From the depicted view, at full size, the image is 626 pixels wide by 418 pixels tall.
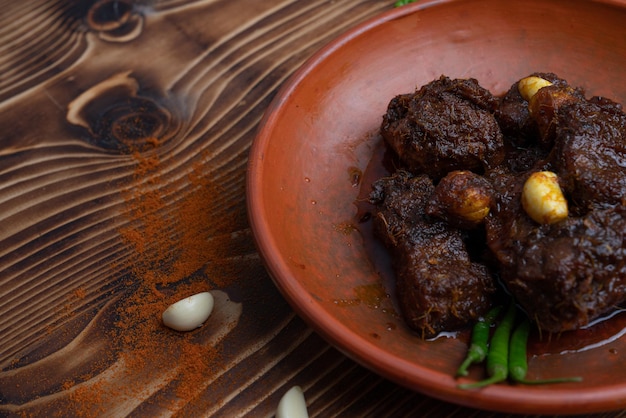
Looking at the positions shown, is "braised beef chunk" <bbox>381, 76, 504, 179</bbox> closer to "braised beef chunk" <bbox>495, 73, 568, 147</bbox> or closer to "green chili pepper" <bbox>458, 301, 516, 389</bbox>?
"braised beef chunk" <bbox>495, 73, 568, 147</bbox>

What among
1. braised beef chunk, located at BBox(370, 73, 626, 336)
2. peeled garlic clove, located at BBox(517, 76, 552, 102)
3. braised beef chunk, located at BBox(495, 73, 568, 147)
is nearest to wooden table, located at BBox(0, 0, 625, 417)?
braised beef chunk, located at BBox(370, 73, 626, 336)

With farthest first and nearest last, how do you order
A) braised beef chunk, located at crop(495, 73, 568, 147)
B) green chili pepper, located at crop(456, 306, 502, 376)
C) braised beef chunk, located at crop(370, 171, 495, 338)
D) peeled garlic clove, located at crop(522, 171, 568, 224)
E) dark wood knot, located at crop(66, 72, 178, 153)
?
dark wood knot, located at crop(66, 72, 178, 153) → braised beef chunk, located at crop(495, 73, 568, 147) → braised beef chunk, located at crop(370, 171, 495, 338) → peeled garlic clove, located at crop(522, 171, 568, 224) → green chili pepper, located at crop(456, 306, 502, 376)

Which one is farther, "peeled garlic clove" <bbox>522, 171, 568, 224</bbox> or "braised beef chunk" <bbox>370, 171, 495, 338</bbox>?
"braised beef chunk" <bbox>370, 171, 495, 338</bbox>

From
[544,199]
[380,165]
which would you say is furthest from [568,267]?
[380,165]

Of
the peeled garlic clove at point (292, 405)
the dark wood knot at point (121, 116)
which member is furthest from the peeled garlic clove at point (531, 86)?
the dark wood knot at point (121, 116)

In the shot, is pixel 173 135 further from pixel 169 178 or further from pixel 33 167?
pixel 33 167

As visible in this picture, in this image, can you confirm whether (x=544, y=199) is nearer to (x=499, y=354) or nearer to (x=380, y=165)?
(x=499, y=354)
